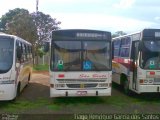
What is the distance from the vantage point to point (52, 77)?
14.0m

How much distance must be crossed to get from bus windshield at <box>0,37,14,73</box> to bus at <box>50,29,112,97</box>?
5.29 ft

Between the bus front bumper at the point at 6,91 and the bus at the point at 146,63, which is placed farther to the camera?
the bus at the point at 146,63

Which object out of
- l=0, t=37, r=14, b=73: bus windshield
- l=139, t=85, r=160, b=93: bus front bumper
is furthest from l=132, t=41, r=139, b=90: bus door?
l=0, t=37, r=14, b=73: bus windshield

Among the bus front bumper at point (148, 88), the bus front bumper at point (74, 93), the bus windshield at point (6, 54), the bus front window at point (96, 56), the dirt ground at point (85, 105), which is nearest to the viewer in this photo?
the dirt ground at point (85, 105)

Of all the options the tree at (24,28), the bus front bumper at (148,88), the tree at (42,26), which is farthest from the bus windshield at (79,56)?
the tree at (42,26)

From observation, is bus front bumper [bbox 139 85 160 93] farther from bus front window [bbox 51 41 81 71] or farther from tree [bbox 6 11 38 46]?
tree [bbox 6 11 38 46]

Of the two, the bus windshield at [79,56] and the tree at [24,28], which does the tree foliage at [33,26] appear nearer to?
the tree at [24,28]

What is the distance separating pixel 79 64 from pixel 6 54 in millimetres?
2917

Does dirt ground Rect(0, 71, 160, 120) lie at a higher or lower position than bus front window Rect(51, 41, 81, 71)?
lower

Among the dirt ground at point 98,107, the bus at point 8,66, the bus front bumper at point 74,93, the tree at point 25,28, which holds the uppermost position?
the tree at point 25,28

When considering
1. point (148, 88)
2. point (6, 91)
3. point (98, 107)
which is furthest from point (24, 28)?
point (98, 107)

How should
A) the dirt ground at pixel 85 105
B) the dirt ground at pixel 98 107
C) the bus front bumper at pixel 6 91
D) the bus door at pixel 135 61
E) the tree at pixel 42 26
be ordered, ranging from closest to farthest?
the dirt ground at pixel 85 105
the dirt ground at pixel 98 107
the bus front bumper at pixel 6 91
the bus door at pixel 135 61
the tree at pixel 42 26

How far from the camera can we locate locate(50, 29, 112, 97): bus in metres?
14.1

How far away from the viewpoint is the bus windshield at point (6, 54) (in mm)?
13562
